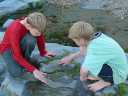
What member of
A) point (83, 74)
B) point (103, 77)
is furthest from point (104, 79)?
point (83, 74)

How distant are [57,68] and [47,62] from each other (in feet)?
0.58

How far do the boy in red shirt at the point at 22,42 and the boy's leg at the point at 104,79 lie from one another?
1.65 feet

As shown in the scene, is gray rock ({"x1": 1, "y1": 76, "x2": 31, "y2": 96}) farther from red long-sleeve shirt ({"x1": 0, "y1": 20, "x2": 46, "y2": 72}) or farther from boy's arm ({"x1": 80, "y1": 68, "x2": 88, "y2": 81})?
boy's arm ({"x1": 80, "y1": 68, "x2": 88, "y2": 81})

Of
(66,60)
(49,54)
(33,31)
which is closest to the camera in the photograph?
(33,31)

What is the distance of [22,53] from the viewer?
195 inches

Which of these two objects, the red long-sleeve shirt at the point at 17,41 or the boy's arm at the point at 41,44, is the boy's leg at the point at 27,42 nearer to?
the red long-sleeve shirt at the point at 17,41

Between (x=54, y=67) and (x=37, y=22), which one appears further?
(x=54, y=67)

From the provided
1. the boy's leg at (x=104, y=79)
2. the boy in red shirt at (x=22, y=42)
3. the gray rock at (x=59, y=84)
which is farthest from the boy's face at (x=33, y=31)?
the boy's leg at (x=104, y=79)

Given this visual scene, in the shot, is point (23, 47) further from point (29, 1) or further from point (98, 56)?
point (29, 1)

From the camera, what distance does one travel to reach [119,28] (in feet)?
23.5

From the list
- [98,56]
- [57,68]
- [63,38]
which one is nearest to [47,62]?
[57,68]

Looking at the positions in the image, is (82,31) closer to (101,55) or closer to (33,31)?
(101,55)

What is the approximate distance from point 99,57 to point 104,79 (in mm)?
331

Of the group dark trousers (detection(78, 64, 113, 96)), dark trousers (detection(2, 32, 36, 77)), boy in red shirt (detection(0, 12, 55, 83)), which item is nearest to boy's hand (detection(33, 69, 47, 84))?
boy in red shirt (detection(0, 12, 55, 83))
